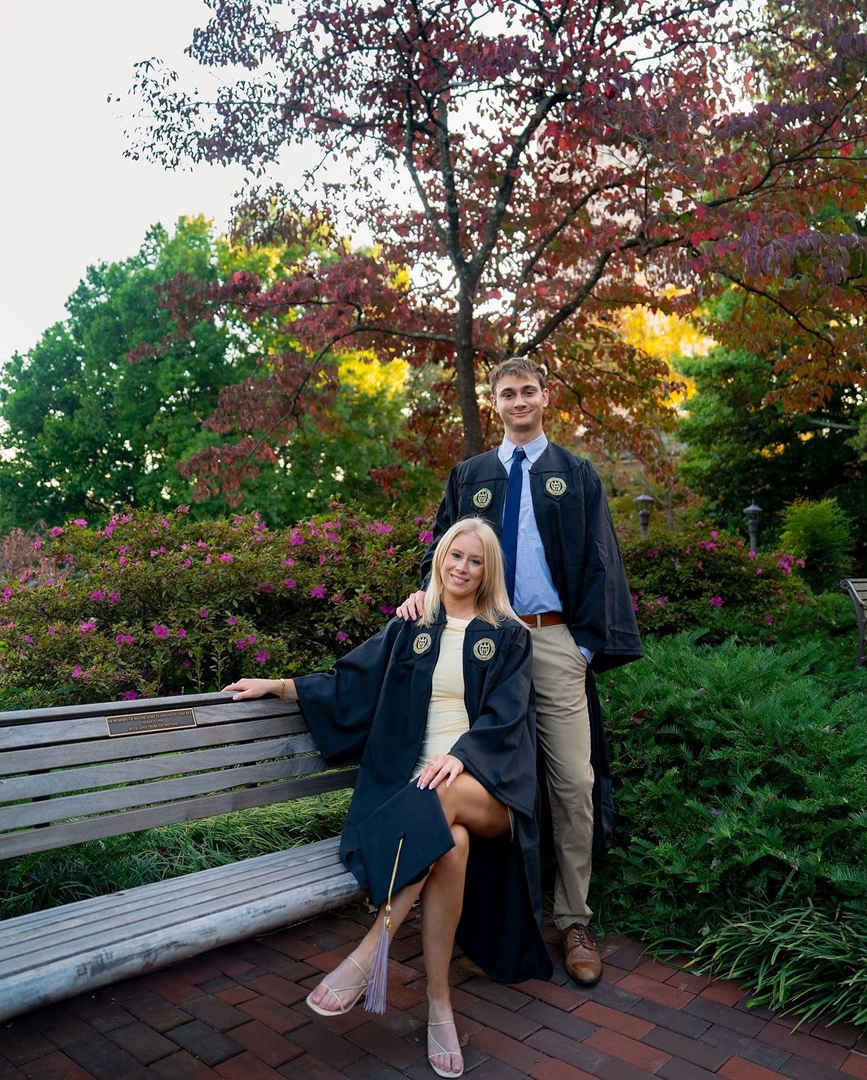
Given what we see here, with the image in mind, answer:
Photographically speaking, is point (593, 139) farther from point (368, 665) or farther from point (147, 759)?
point (147, 759)

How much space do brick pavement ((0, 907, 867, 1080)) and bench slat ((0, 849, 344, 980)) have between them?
0.44m

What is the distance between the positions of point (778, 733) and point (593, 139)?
14.1 ft

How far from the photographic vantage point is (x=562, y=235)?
7.20 meters

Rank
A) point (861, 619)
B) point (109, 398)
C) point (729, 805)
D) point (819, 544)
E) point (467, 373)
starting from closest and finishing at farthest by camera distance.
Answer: point (729, 805), point (467, 373), point (861, 619), point (819, 544), point (109, 398)

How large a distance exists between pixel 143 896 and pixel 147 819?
0.79 ft

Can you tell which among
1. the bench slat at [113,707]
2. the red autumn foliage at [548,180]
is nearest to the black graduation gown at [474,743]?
the bench slat at [113,707]

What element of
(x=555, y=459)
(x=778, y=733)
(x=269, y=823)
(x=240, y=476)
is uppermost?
(x=240, y=476)

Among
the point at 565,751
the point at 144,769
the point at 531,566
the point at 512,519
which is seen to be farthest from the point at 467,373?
the point at 144,769

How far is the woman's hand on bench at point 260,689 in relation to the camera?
10.3 feet

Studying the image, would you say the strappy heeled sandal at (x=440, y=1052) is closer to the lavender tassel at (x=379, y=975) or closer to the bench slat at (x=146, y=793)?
the lavender tassel at (x=379, y=975)

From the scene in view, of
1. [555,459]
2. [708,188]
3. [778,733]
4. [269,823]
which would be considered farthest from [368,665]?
[708,188]

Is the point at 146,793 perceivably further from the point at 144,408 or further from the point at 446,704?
the point at 144,408

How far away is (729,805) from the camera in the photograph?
3.50 m

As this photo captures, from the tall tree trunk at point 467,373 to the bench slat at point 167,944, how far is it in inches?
171
